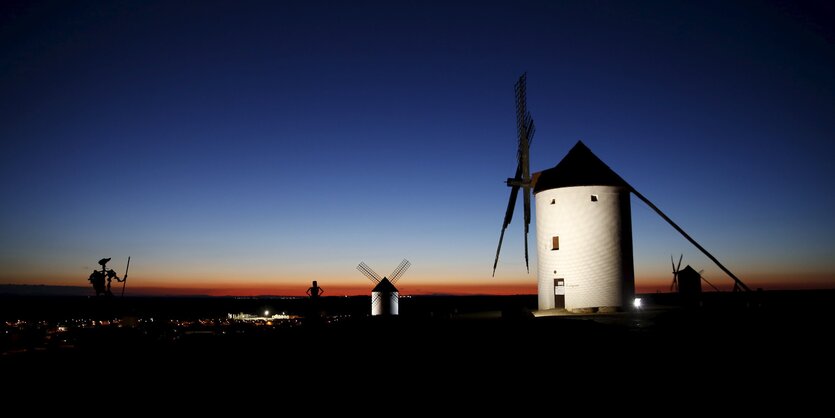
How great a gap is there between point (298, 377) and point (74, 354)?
12.1 metres

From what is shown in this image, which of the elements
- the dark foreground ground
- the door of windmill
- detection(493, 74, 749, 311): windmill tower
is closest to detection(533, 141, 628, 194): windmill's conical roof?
detection(493, 74, 749, 311): windmill tower

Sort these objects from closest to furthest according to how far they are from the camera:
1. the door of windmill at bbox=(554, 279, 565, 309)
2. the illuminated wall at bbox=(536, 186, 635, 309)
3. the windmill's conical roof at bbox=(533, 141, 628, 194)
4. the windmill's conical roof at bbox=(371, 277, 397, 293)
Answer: the illuminated wall at bbox=(536, 186, 635, 309)
the windmill's conical roof at bbox=(533, 141, 628, 194)
the door of windmill at bbox=(554, 279, 565, 309)
the windmill's conical roof at bbox=(371, 277, 397, 293)

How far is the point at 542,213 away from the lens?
30.3 meters

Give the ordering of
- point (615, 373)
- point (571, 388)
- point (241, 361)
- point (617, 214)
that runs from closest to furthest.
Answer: point (571, 388) → point (615, 373) → point (241, 361) → point (617, 214)

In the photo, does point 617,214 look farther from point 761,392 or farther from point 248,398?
point 248,398

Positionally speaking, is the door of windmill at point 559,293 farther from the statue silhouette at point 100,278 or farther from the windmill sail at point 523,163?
the statue silhouette at point 100,278

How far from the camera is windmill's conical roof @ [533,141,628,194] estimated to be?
28.6m

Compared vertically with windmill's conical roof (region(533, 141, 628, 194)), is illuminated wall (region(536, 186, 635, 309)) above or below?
below

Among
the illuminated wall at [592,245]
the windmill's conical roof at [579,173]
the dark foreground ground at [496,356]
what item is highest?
the windmill's conical roof at [579,173]

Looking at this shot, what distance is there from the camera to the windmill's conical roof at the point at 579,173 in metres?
28.6

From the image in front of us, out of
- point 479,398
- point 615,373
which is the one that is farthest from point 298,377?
point 615,373

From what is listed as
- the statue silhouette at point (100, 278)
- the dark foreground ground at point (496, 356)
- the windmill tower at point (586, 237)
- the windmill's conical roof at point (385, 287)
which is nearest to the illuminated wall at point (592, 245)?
the windmill tower at point (586, 237)

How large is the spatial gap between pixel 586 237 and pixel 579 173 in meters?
3.67

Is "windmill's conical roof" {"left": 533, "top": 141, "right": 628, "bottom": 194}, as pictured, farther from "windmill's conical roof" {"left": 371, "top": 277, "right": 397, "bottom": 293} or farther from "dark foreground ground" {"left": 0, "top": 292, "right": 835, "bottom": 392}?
"windmill's conical roof" {"left": 371, "top": 277, "right": 397, "bottom": 293}
